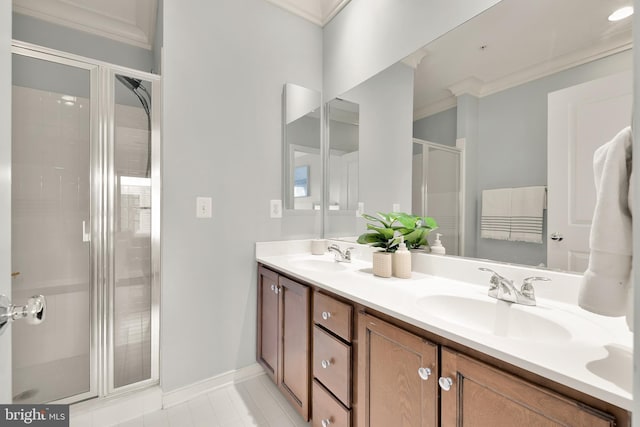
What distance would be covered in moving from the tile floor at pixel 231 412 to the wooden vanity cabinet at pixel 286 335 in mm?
122

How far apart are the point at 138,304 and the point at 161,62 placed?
1.39 meters

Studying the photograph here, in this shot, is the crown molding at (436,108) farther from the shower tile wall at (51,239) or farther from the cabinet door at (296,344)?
the shower tile wall at (51,239)

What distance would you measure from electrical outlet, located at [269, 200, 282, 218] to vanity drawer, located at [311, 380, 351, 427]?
1.06m

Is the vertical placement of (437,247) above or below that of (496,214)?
below

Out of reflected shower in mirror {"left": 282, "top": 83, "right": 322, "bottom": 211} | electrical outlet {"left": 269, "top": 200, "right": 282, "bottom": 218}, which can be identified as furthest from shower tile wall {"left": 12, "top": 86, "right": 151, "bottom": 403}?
reflected shower in mirror {"left": 282, "top": 83, "right": 322, "bottom": 211}

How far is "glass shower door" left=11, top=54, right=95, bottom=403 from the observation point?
1.38m

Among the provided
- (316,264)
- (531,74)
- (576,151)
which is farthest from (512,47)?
(316,264)

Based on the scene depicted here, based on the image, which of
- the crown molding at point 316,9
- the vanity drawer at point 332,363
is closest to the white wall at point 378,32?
the crown molding at point 316,9

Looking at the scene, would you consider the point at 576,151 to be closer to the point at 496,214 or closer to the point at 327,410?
the point at 496,214

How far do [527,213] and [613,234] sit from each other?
60cm

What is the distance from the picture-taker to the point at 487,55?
45.8 inches

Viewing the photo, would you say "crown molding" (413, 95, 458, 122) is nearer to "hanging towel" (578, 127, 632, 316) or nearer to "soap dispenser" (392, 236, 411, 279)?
"soap dispenser" (392, 236, 411, 279)

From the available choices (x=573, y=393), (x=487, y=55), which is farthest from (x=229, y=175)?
(x=573, y=393)

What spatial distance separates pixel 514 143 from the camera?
108 centimetres
